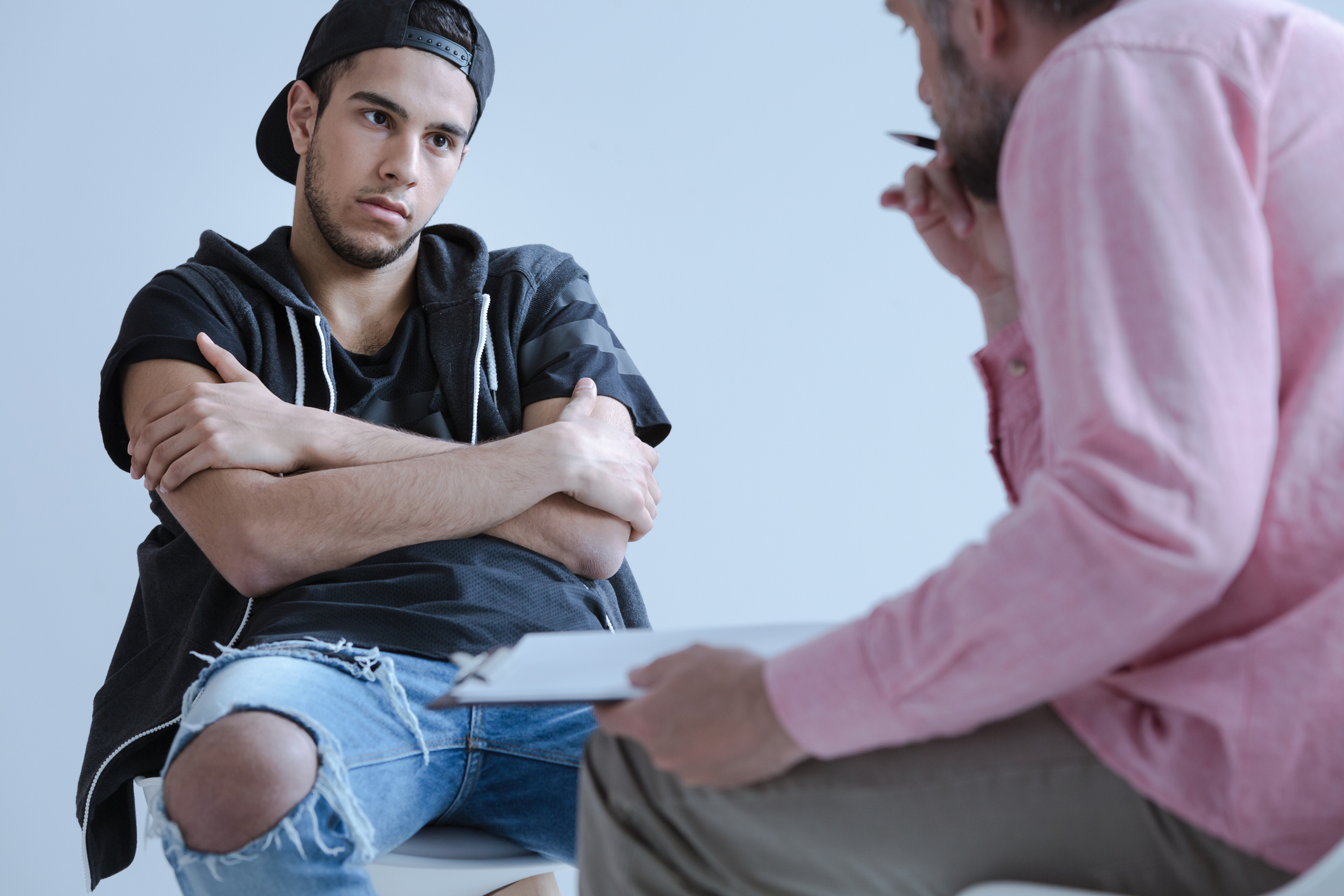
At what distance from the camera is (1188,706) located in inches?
23.8

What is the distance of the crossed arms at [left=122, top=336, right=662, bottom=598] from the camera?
54.7 inches

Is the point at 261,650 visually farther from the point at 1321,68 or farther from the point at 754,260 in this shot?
the point at 754,260

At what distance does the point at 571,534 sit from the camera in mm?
1533

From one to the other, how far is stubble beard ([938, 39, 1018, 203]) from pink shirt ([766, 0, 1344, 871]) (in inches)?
6.3

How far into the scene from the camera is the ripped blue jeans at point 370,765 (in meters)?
1.06

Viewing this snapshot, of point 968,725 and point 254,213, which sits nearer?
point 968,725

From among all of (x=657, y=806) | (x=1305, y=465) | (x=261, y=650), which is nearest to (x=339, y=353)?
(x=261, y=650)

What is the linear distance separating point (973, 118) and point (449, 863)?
103 centimetres

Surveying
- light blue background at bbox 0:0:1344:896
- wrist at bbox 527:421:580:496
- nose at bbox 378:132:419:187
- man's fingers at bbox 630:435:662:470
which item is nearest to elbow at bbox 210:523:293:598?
wrist at bbox 527:421:580:496

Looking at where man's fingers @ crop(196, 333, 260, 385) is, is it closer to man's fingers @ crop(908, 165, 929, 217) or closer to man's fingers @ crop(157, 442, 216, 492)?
man's fingers @ crop(157, 442, 216, 492)

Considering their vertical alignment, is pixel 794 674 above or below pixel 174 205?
below

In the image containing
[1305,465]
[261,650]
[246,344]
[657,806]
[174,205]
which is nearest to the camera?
[1305,465]

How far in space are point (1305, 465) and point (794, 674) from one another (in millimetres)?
318

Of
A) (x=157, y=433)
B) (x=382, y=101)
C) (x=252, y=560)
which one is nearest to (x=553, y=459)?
(x=252, y=560)
